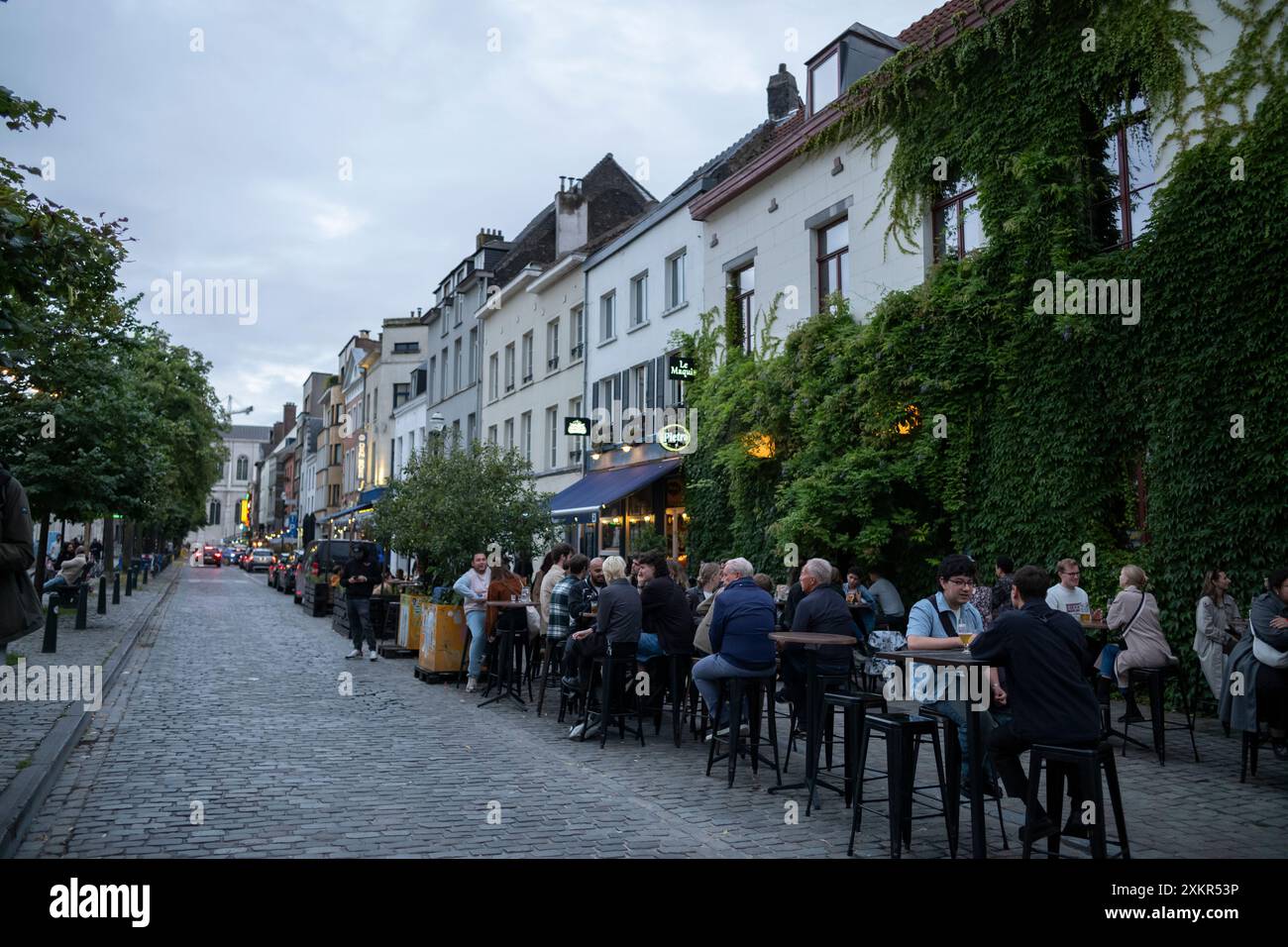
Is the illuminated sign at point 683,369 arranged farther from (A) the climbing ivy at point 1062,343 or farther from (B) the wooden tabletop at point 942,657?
→ (B) the wooden tabletop at point 942,657

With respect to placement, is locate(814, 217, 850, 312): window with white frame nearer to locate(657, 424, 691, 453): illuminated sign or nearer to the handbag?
locate(657, 424, 691, 453): illuminated sign

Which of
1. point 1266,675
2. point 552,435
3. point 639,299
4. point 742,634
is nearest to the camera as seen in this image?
point 1266,675

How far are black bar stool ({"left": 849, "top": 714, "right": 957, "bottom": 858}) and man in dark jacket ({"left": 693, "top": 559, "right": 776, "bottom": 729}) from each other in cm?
194

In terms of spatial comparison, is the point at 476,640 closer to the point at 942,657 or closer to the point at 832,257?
the point at 942,657

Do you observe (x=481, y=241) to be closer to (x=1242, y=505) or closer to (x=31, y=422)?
(x=31, y=422)

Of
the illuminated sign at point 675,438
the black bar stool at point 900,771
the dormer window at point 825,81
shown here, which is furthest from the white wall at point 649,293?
the black bar stool at point 900,771

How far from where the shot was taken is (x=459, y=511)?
16125 millimetres

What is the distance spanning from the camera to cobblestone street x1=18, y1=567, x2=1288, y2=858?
576 cm

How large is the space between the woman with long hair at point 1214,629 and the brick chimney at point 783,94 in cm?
1957

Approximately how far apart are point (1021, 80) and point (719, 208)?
8821 millimetres

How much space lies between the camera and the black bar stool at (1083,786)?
4.83 metres

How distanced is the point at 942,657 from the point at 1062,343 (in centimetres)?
779

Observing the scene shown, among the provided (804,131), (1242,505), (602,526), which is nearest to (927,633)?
(1242,505)

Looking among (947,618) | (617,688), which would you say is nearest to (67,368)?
(617,688)
